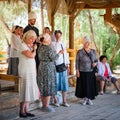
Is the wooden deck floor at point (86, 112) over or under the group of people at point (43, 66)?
under

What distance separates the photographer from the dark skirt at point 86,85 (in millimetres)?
6957

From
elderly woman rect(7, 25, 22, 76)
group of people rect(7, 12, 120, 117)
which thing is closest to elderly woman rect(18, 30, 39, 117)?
group of people rect(7, 12, 120, 117)

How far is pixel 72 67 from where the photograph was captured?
9.89 metres

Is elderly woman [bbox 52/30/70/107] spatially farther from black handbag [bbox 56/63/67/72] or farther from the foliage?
the foliage

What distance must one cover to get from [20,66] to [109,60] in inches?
329

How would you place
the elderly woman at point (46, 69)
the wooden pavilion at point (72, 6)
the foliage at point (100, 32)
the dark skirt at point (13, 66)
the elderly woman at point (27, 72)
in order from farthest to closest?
the foliage at point (100, 32) → the wooden pavilion at point (72, 6) → the dark skirt at point (13, 66) → the elderly woman at point (46, 69) → the elderly woman at point (27, 72)

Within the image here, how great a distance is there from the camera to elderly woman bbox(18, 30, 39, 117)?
18.3 ft

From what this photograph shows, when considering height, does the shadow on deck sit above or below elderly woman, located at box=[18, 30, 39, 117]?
below

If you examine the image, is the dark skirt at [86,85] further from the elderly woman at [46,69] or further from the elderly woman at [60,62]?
the elderly woman at [46,69]

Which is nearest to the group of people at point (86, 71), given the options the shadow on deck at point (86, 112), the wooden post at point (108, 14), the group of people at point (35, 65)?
the shadow on deck at point (86, 112)

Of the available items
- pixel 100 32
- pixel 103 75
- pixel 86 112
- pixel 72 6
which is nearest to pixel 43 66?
pixel 86 112

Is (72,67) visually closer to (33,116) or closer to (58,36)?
(58,36)

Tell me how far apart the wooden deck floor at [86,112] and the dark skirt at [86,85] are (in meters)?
0.21

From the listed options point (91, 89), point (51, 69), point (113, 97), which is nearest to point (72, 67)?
point (113, 97)
